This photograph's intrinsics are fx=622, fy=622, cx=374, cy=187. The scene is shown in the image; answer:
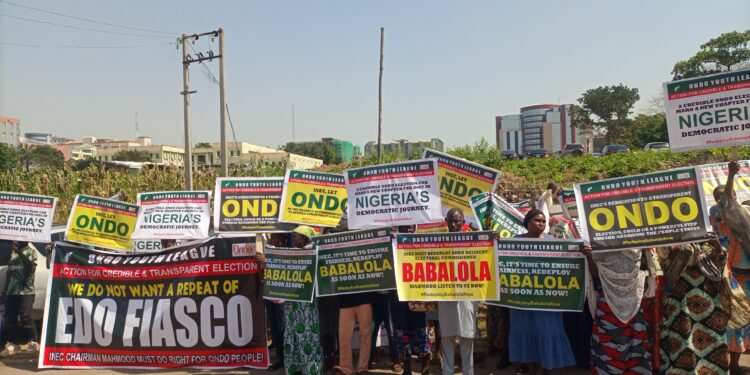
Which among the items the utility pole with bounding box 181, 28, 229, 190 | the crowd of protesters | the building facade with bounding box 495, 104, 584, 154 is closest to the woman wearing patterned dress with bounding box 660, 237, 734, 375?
the crowd of protesters

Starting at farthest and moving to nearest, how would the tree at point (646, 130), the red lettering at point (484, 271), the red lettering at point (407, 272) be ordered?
the tree at point (646, 130), the red lettering at point (407, 272), the red lettering at point (484, 271)

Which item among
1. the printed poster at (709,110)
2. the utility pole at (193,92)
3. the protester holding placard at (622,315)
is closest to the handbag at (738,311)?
the protester holding placard at (622,315)

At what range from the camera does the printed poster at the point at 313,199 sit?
7.90 m

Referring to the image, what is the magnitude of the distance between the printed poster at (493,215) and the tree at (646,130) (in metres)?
35.8

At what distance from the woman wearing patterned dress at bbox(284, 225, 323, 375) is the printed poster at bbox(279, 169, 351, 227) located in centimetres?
125

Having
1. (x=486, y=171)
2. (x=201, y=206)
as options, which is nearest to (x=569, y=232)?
(x=486, y=171)

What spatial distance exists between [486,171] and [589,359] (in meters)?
2.32

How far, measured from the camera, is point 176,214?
8773mm

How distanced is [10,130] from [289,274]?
182057mm

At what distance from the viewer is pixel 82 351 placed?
732cm

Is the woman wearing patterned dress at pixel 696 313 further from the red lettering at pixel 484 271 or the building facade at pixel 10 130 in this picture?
the building facade at pixel 10 130

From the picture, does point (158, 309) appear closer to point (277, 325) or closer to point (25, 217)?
point (277, 325)

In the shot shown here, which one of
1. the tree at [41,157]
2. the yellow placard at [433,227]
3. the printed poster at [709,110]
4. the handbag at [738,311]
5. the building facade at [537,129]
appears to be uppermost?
the building facade at [537,129]

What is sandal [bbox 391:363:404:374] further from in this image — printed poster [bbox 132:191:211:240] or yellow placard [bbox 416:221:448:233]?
printed poster [bbox 132:191:211:240]
